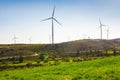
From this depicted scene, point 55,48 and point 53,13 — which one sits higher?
point 53,13

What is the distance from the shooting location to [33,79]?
102ft

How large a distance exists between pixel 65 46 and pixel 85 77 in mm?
129126

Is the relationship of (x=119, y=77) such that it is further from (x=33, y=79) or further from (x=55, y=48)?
(x=55, y=48)

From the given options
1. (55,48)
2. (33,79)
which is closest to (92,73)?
(33,79)

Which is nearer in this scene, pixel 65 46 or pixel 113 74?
pixel 113 74

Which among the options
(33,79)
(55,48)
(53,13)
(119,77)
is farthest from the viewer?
(55,48)

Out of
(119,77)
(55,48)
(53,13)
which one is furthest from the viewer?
(55,48)

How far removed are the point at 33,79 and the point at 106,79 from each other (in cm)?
889

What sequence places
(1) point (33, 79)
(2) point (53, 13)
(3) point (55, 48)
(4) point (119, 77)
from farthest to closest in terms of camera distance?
(3) point (55, 48) → (2) point (53, 13) → (1) point (33, 79) → (4) point (119, 77)

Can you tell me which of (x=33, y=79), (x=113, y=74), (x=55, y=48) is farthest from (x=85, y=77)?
(x=55, y=48)

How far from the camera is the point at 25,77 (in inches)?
1286

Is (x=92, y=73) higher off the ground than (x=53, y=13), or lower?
lower

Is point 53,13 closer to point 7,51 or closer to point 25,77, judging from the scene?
point 7,51

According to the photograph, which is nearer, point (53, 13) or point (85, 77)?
point (85, 77)
